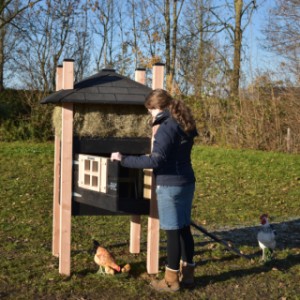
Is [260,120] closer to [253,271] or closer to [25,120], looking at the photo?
[25,120]

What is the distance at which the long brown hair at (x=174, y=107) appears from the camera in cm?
429

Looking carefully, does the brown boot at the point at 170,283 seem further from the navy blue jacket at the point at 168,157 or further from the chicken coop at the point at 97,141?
the navy blue jacket at the point at 168,157

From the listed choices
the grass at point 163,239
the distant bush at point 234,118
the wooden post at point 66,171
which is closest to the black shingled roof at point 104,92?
the wooden post at point 66,171

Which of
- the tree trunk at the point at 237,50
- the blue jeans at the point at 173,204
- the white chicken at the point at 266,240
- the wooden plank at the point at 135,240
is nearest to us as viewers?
the blue jeans at the point at 173,204

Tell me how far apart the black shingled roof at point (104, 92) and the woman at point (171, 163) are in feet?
1.37

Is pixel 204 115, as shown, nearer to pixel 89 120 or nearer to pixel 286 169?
pixel 286 169

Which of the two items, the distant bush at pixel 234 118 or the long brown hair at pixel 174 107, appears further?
the distant bush at pixel 234 118

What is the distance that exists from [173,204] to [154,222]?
0.70 m

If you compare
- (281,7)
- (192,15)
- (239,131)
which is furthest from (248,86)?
(192,15)

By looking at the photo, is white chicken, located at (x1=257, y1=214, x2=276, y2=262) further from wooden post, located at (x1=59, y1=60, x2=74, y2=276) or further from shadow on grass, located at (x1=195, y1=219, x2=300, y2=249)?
wooden post, located at (x1=59, y1=60, x2=74, y2=276)

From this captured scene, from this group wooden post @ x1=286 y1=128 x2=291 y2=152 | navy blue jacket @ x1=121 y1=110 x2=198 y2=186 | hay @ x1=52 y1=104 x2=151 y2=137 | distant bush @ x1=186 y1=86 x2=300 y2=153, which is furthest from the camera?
distant bush @ x1=186 y1=86 x2=300 y2=153

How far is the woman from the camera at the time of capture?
167 inches

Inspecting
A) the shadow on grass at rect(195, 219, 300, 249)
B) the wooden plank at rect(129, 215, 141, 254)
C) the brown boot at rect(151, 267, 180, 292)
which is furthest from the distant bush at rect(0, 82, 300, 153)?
the brown boot at rect(151, 267, 180, 292)

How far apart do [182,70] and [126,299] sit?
60.4 feet
